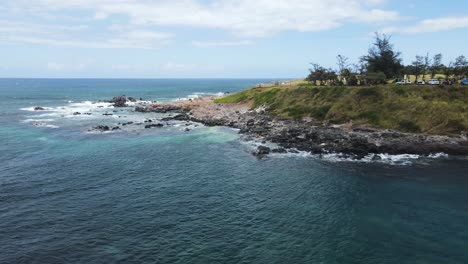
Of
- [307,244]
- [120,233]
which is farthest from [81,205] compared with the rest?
[307,244]

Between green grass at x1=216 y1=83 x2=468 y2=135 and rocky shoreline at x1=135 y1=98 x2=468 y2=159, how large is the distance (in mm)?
3632

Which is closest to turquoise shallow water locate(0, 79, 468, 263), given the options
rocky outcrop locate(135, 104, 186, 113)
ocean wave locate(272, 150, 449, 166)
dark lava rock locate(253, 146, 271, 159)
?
ocean wave locate(272, 150, 449, 166)

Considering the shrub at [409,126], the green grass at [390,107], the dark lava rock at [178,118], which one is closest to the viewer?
the shrub at [409,126]

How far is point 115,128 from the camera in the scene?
94.7 m

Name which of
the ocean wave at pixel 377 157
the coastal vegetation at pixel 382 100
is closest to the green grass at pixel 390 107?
the coastal vegetation at pixel 382 100

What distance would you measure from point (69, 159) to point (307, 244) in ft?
152

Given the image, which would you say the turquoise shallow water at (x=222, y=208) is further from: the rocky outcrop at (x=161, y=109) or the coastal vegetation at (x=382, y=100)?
the rocky outcrop at (x=161, y=109)

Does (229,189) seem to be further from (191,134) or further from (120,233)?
(191,134)

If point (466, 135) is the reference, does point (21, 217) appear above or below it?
below

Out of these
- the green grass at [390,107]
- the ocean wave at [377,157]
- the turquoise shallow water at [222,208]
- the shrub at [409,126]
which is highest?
the green grass at [390,107]

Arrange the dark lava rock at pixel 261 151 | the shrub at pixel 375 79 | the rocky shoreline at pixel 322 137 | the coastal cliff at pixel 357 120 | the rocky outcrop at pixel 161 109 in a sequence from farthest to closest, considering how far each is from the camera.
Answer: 1. the rocky outcrop at pixel 161 109
2. the shrub at pixel 375 79
3. the coastal cliff at pixel 357 120
4. the rocky shoreline at pixel 322 137
5. the dark lava rock at pixel 261 151

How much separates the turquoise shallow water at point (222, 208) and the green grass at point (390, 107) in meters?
15.5

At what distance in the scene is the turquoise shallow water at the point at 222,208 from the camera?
33594mm

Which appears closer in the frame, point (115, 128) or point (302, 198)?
point (302, 198)
